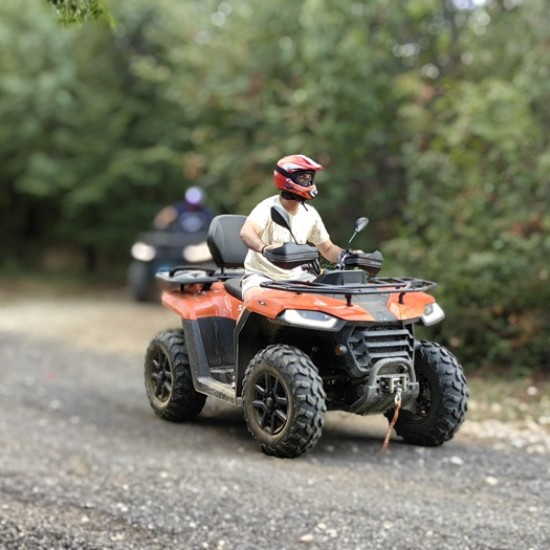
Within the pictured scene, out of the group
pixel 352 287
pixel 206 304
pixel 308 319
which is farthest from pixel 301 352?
pixel 206 304

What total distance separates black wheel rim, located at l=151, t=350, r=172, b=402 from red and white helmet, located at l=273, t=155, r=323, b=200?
1.04 meters

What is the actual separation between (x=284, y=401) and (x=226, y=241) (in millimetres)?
848

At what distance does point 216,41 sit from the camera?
26.7 meters

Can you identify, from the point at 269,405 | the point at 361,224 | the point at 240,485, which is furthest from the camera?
the point at 240,485

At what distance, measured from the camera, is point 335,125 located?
10062 mm

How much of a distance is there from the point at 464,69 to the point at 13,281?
2490 centimetres

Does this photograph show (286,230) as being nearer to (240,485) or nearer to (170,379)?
(170,379)

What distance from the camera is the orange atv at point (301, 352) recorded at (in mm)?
3377

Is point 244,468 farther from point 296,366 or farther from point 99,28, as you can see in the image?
point 99,28

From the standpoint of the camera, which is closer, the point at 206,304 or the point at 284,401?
the point at 284,401

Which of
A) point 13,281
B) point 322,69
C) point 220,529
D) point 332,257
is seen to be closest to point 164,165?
point 322,69

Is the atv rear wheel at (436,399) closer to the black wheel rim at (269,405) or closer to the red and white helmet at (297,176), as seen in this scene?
the black wheel rim at (269,405)

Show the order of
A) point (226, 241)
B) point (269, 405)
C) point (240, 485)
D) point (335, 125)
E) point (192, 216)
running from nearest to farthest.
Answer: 1. point (269, 405)
2. point (226, 241)
3. point (192, 216)
4. point (335, 125)
5. point (240, 485)

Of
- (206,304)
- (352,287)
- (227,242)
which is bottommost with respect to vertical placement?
(206,304)
